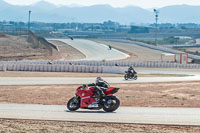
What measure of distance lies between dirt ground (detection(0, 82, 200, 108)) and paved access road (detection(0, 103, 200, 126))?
7.40 feet

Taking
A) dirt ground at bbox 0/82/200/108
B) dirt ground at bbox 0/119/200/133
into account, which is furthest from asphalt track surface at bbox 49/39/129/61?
dirt ground at bbox 0/119/200/133

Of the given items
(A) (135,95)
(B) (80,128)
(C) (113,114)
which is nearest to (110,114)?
(C) (113,114)

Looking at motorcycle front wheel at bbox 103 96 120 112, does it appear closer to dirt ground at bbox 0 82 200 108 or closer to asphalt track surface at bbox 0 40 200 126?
asphalt track surface at bbox 0 40 200 126

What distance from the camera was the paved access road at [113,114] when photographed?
17688 millimetres

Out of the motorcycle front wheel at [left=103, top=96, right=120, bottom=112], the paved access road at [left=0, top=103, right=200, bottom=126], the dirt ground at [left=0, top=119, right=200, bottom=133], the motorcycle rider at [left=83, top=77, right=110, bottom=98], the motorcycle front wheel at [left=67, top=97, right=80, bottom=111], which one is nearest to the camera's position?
the dirt ground at [left=0, top=119, right=200, bottom=133]

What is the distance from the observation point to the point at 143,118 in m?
18.1

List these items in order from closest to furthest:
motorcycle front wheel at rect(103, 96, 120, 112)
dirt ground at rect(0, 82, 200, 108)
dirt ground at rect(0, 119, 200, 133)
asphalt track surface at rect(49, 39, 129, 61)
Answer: dirt ground at rect(0, 119, 200, 133) < motorcycle front wheel at rect(103, 96, 120, 112) < dirt ground at rect(0, 82, 200, 108) < asphalt track surface at rect(49, 39, 129, 61)

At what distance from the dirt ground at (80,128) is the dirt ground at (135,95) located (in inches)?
232

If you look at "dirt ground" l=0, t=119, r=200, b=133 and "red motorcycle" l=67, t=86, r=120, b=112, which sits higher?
"red motorcycle" l=67, t=86, r=120, b=112

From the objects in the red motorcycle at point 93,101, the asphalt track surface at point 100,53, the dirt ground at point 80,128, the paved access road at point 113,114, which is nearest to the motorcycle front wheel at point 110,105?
the red motorcycle at point 93,101

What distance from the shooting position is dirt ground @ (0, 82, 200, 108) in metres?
23.5

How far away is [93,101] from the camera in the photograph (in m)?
19.7

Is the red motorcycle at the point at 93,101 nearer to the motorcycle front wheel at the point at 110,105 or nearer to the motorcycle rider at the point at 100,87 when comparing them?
the motorcycle front wheel at the point at 110,105

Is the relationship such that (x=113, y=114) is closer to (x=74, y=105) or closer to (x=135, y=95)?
(x=74, y=105)
